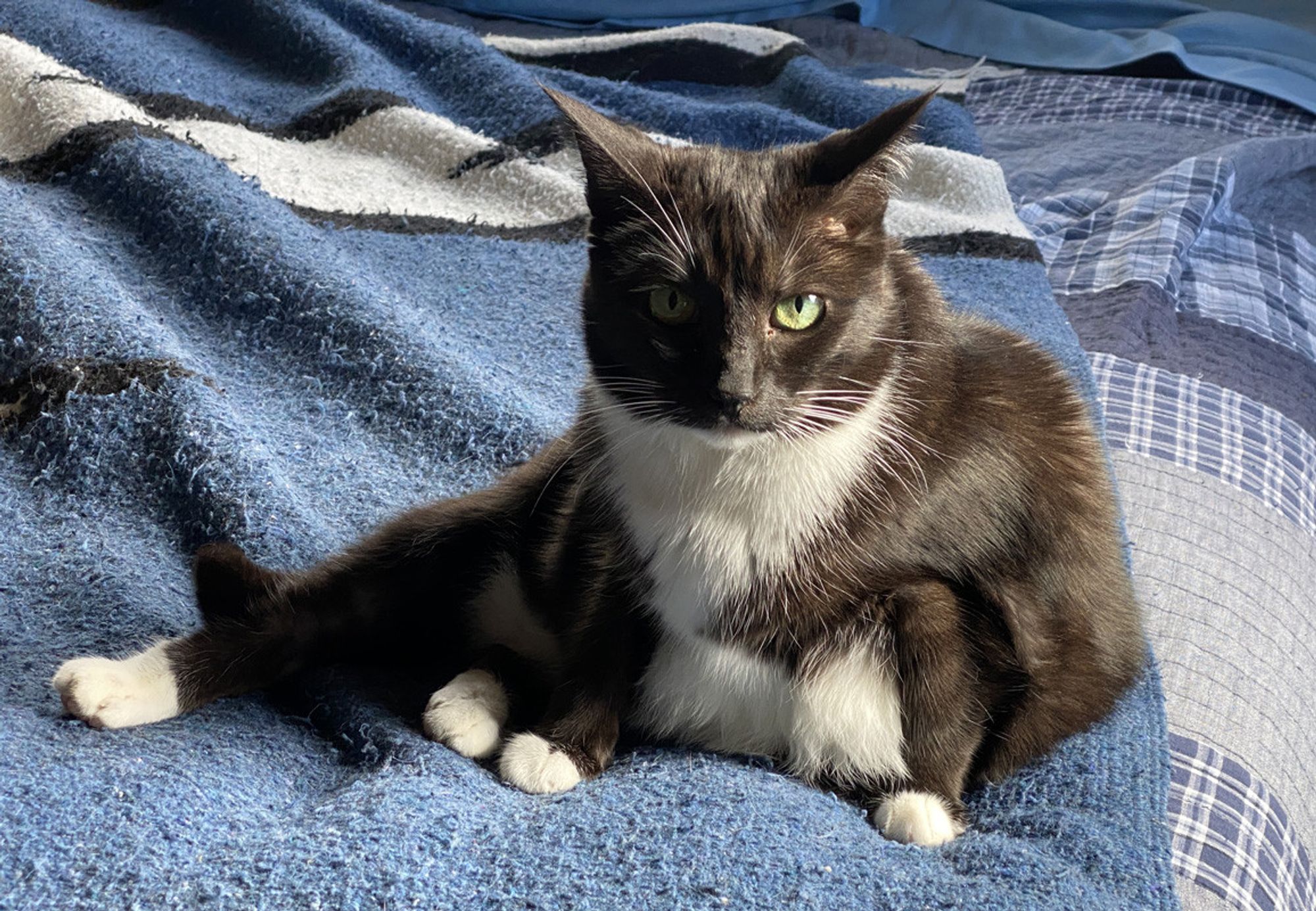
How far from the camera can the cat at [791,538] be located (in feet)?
2.98

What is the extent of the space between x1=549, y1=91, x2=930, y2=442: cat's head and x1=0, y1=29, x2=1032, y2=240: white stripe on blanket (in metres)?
0.84

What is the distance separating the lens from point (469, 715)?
98 centimetres

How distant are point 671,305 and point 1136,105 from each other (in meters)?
1.69

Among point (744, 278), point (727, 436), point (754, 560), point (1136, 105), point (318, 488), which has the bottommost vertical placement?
point (318, 488)

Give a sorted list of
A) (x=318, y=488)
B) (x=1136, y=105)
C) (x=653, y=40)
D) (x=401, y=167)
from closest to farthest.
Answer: (x=318, y=488) < (x=401, y=167) < (x=1136, y=105) < (x=653, y=40)

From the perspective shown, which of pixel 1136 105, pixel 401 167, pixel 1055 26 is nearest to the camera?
pixel 401 167

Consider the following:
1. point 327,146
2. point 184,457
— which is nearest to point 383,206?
point 327,146

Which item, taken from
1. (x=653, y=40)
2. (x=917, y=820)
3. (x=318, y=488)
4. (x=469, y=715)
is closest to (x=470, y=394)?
(x=318, y=488)

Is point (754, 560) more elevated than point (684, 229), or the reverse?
point (684, 229)

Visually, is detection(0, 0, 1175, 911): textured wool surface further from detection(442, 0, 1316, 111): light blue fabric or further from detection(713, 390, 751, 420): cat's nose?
detection(442, 0, 1316, 111): light blue fabric

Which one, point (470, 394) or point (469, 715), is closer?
point (469, 715)

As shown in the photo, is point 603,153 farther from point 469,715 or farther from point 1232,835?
point 1232,835

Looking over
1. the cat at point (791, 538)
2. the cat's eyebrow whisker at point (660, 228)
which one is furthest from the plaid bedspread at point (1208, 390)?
the cat's eyebrow whisker at point (660, 228)

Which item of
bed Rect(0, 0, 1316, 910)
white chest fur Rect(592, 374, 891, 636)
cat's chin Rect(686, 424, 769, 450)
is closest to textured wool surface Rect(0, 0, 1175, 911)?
bed Rect(0, 0, 1316, 910)
